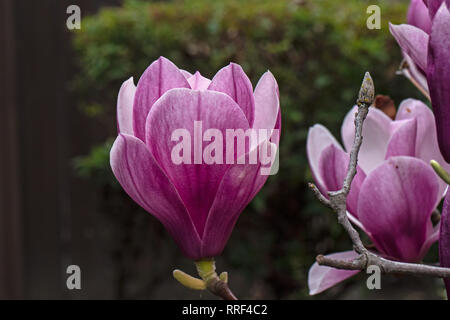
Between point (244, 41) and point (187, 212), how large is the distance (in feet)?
4.98

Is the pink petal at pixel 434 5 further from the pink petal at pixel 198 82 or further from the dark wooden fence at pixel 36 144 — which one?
the dark wooden fence at pixel 36 144

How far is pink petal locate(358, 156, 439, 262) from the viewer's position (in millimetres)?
329

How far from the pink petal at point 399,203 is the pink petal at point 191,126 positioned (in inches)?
4.0

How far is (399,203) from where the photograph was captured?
1.10 ft

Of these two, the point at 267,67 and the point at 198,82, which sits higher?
the point at 267,67

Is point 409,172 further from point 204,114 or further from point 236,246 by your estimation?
point 236,246

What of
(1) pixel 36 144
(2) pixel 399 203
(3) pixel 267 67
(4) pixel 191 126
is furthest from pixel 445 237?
(1) pixel 36 144

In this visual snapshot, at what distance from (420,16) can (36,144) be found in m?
1.82

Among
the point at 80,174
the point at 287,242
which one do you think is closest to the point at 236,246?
the point at 287,242

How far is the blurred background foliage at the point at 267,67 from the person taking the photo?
1.71 meters

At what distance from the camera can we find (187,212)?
29 cm

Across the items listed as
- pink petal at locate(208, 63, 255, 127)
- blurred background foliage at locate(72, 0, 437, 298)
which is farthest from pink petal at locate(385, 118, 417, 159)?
blurred background foliage at locate(72, 0, 437, 298)

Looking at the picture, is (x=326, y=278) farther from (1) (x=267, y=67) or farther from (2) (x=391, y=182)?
(1) (x=267, y=67)

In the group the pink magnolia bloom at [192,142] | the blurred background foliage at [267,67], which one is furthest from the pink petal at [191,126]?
the blurred background foliage at [267,67]
